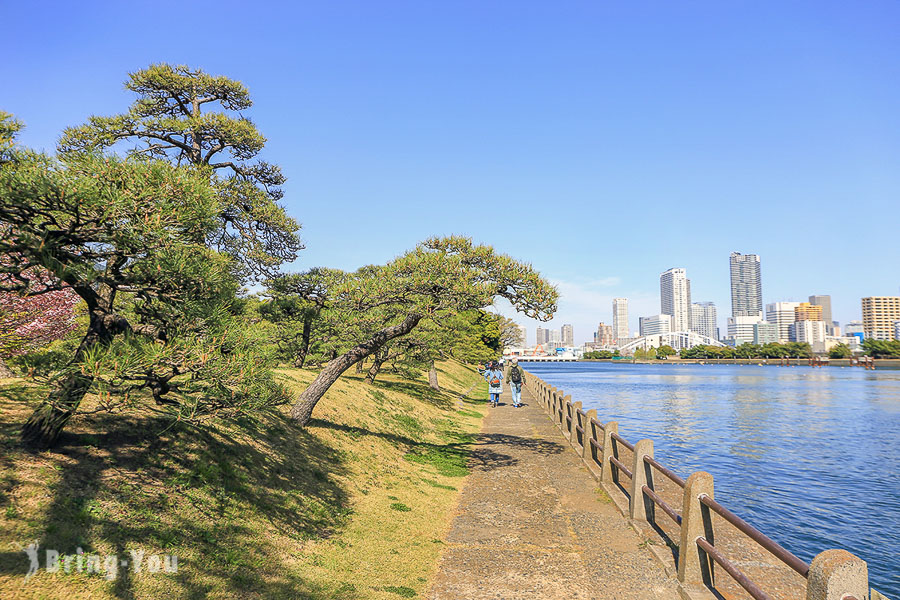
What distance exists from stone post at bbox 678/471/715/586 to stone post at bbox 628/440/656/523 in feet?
7.02

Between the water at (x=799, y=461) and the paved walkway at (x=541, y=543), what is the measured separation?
5965mm

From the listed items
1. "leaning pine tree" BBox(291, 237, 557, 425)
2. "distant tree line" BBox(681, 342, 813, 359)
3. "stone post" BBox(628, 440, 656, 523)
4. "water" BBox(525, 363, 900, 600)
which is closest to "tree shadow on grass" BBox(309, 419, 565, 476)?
"leaning pine tree" BBox(291, 237, 557, 425)

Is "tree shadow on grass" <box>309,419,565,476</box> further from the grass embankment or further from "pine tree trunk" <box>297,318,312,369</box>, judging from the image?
"pine tree trunk" <box>297,318,312,369</box>

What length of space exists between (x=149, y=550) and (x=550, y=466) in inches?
400

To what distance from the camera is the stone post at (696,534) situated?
643 centimetres

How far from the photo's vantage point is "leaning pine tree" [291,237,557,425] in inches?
407

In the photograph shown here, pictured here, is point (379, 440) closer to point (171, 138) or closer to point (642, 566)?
point (642, 566)

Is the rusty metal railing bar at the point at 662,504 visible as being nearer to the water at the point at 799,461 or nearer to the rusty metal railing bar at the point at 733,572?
the rusty metal railing bar at the point at 733,572

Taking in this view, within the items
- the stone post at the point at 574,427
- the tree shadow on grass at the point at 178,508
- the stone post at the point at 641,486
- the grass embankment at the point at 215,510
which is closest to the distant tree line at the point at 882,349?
the stone post at the point at 574,427

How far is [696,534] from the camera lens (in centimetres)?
643

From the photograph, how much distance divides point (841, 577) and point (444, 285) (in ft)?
25.4

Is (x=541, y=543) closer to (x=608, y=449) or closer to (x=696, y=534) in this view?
(x=696, y=534)

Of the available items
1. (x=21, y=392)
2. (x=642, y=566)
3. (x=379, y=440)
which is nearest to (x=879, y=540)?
(x=642, y=566)

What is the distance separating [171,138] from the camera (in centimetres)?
1408
